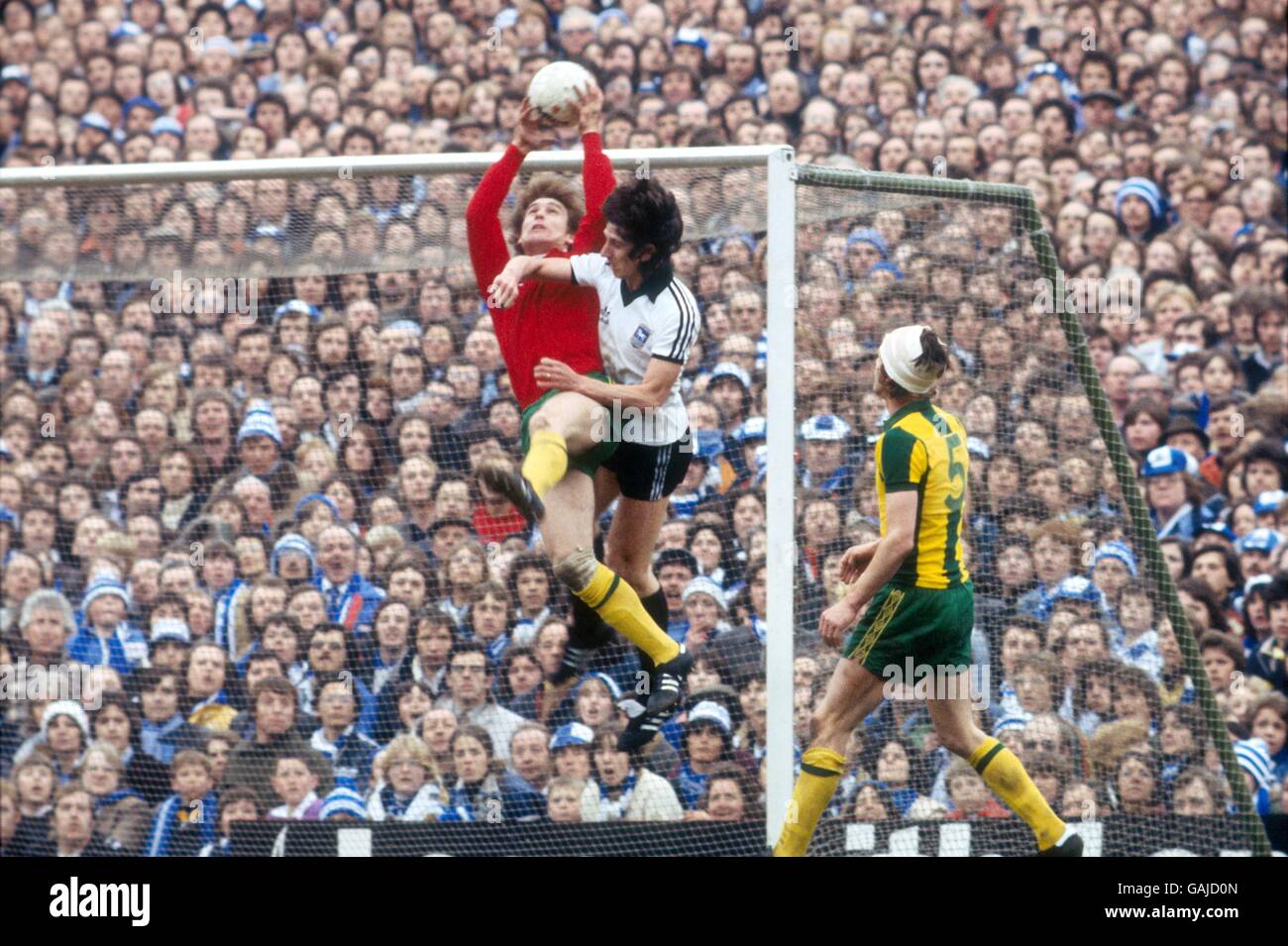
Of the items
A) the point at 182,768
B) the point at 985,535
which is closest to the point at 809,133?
the point at 985,535

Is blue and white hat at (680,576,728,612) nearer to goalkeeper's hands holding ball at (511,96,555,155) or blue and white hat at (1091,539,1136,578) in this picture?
blue and white hat at (1091,539,1136,578)

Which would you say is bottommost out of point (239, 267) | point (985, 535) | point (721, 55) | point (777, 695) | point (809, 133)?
point (777, 695)

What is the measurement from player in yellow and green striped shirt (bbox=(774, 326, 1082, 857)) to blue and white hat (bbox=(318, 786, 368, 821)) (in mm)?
2344

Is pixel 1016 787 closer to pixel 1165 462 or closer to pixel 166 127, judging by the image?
pixel 1165 462

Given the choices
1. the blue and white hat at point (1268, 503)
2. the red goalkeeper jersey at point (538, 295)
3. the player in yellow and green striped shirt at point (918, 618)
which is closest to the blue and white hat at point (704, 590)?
the player in yellow and green striped shirt at point (918, 618)

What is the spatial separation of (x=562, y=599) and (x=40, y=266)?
10.8ft

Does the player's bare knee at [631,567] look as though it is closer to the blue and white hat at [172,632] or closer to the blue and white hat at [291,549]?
the blue and white hat at [291,549]

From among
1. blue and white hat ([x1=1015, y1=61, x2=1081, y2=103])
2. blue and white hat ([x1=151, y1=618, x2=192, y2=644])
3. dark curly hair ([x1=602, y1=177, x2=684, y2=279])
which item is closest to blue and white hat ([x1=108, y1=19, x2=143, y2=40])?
blue and white hat ([x1=151, y1=618, x2=192, y2=644])

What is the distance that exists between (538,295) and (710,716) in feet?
7.45

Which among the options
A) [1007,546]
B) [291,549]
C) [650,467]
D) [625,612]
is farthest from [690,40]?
[625,612]

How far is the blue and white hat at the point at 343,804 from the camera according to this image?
8789 millimetres

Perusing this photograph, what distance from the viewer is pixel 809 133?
12.1 meters

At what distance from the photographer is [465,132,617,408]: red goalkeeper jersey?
764 centimetres
